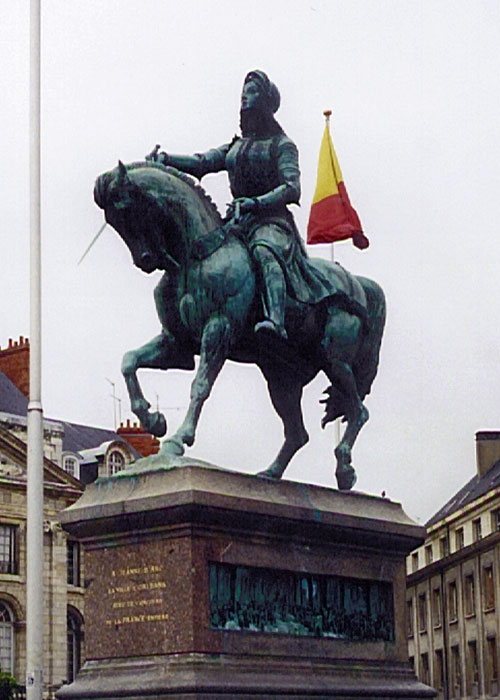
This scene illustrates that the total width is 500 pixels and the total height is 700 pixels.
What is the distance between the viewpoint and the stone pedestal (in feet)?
44.1

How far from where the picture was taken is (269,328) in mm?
14648

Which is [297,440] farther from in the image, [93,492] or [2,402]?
[2,402]

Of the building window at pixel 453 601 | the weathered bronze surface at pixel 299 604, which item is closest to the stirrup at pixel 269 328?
the weathered bronze surface at pixel 299 604

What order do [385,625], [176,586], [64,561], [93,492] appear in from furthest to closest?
[64,561] → [385,625] → [93,492] → [176,586]

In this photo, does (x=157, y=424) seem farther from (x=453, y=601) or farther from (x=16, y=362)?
(x=453, y=601)

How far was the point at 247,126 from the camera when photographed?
52.1ft

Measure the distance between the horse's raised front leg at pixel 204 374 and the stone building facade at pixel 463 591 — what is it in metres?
60.0

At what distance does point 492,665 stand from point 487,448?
44.3ft

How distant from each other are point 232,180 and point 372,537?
3.92 metres

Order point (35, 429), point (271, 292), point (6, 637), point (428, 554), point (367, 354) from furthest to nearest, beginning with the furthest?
point (428, 554) → point (6, 637) → point (35, 429) → point (367, 354) → point (271, 292)

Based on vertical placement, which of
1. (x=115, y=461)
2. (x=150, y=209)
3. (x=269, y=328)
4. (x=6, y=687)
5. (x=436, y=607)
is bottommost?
(x=6, y=687)

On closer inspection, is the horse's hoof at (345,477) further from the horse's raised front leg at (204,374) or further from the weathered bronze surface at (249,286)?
the horse's raised front leg at (204,374)

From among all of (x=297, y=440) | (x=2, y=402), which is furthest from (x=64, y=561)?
(x=297, y=440)

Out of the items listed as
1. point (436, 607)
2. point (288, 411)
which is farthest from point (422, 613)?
point (288, 411)
